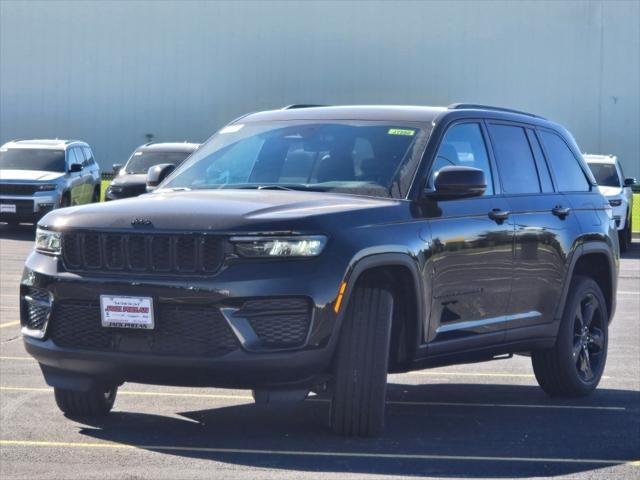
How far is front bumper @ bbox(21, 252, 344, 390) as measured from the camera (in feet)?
21.9

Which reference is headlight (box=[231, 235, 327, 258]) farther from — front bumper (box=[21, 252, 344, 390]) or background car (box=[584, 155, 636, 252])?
Answer: background car (box=[584, 155, 636, 252])

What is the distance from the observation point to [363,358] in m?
6.98

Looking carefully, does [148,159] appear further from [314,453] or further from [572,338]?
[314,453]

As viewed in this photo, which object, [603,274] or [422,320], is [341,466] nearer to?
[422,320]

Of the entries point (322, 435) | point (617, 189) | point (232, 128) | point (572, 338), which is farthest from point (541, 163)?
point (617, 189)

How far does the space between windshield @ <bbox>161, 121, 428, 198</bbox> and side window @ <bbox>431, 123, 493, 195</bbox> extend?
202 millimetres

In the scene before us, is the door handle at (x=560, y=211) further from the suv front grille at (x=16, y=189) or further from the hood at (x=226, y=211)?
the suv front grille at (x=16, y=189)

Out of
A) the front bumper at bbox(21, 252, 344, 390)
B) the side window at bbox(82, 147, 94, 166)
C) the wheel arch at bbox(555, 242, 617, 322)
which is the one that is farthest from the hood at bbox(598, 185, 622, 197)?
the front bumper at bbox(21, 252, 344, 390)

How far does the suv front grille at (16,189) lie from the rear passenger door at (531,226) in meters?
A: 19.4

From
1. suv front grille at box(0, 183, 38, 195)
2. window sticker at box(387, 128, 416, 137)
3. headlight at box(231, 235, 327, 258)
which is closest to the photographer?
headlight at box(231, 235, 327, 258)

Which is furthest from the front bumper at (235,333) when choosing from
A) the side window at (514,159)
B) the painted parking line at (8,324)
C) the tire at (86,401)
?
the painted parking line at (8,324)

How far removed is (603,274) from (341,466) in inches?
157

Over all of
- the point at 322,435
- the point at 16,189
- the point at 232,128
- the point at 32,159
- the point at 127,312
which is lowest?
the point at 16,189

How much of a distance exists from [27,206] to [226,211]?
2105 centimetres
